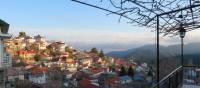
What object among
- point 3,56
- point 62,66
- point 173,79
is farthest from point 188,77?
point 62,66

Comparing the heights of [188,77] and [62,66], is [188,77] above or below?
above

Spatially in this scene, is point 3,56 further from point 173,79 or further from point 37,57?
point 37,57

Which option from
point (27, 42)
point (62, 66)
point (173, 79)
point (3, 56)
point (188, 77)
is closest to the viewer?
point (173, 79)

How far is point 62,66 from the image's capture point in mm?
83188

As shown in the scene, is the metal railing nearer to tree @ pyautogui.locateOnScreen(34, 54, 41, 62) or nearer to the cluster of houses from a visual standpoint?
the cluster of houses

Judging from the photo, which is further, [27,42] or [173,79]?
[27,42]

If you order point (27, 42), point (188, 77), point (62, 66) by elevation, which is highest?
point (27, 42)

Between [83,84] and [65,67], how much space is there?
86.0ft

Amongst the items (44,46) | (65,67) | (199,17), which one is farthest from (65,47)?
(199,17)

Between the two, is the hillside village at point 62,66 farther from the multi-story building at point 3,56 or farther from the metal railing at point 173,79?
the metal railing at point 173,79

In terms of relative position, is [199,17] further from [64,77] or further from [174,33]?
[64,77]

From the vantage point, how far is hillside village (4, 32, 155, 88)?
5897cm

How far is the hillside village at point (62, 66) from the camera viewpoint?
59.0m

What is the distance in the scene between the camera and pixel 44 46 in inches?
4077
